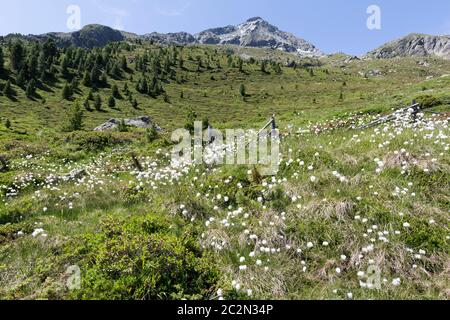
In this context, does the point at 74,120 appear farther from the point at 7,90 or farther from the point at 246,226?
the point at 246,226

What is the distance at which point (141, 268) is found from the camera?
681cm

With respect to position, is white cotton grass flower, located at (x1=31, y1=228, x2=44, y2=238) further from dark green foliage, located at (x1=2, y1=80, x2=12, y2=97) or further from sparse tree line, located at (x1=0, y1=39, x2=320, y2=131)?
dark green foliage, located at (x1=2, y1=80, x2=12, y2=97)

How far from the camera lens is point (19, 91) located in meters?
72.1

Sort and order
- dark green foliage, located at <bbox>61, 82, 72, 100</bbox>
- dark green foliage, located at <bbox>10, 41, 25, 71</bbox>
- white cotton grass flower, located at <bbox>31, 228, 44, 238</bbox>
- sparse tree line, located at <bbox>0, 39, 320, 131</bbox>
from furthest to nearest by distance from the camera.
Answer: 1. dark green foliage, located at <bbox>10, 41, 25, 71</bbox>
2. sparse tree line, located at <bbox>0, 39, 320, 131</bbox>
3. dark green foliage, located at <bbox>61, 82, 72, 100</bbox>
4. white cotton grass flower, located at <bbox>31, 228, 44, 238</bbox>

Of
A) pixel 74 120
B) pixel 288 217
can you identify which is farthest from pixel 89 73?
pixel 288 217

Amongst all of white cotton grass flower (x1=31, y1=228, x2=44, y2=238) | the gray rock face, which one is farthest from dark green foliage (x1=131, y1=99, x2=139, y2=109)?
white cotton grass flower (x1=31, y1=228, x2=44, y2=238)

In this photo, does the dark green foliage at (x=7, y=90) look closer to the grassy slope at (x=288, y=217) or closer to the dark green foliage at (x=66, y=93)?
the dark green foliage at (x=66, y=93)

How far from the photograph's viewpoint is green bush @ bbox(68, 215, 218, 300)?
6363 mm

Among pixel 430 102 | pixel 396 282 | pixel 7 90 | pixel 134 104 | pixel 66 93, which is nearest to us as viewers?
pixel 396 282

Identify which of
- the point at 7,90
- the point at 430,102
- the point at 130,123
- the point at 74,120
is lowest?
the point at 130,123

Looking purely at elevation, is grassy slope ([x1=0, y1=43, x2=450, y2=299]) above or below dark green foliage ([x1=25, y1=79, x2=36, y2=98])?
below
